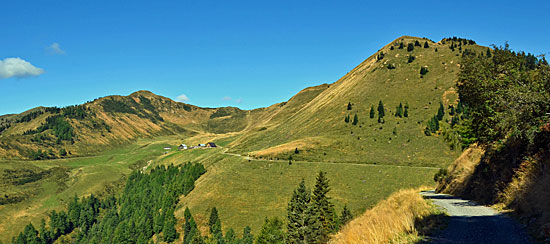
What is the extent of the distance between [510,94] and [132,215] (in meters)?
170

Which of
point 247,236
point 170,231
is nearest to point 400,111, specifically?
point 247,236

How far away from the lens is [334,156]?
13825 centimetres

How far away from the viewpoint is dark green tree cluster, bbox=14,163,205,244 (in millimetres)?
132000

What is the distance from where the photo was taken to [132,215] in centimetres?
15950

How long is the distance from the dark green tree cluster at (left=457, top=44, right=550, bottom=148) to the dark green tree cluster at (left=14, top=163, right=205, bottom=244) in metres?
107

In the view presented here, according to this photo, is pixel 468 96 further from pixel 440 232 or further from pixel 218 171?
pixel 218 171

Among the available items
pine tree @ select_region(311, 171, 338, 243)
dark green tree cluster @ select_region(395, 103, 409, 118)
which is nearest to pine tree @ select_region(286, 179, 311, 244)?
pine tree @ select_region(311, 171, 338, 243)

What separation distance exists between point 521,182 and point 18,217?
760ft

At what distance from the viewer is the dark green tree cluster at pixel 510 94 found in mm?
18234

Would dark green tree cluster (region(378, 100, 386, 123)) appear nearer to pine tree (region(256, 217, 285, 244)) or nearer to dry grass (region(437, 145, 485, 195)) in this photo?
pine tree (region(256, 217, 285, 244))

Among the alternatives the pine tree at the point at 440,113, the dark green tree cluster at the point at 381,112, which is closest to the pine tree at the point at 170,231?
the dark green tree cluster at the point at 381,112

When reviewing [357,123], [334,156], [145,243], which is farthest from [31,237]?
[357,123]

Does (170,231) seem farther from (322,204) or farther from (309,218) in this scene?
(309,218)

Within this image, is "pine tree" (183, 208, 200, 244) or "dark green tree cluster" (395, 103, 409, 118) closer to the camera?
"pine tree" (183, 208, 200, 244)
